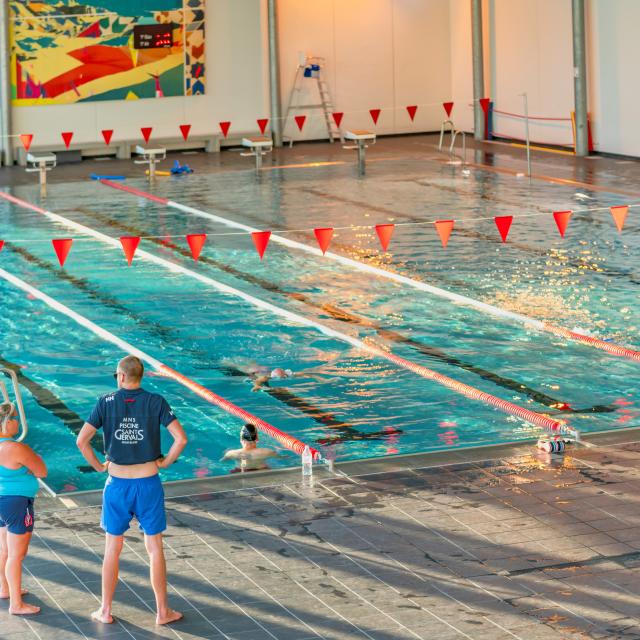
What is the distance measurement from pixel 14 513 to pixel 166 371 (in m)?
5.18

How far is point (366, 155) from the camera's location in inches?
1035

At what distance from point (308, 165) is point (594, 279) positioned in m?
11.1

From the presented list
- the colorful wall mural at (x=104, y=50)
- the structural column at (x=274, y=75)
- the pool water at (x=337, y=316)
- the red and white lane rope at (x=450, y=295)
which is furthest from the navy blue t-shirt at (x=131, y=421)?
the structural column at (x=274, y=75)

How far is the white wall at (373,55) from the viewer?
28578mm

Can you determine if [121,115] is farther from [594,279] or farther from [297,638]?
[297,638]

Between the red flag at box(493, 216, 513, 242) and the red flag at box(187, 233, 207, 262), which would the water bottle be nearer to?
the red flag at box(187, 233, 207, 262)

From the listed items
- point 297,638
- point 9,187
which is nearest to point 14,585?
point 297,638

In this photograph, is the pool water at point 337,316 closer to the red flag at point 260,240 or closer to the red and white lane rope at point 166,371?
the red and white lane rope at point 166,371

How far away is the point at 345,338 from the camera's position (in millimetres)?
12328

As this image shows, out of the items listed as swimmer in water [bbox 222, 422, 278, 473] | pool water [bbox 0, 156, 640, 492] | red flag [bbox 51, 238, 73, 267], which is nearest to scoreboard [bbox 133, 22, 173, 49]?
pool water [bbox 0, 156, 640, 492]

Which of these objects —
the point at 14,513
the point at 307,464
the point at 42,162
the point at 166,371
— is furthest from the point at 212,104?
the point at 14,513

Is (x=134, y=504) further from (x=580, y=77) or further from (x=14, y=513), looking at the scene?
(x=580, y=77)

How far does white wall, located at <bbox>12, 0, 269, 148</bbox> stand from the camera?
26.5 metres

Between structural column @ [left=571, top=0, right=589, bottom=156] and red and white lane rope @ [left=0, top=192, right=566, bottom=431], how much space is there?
33.5ft
